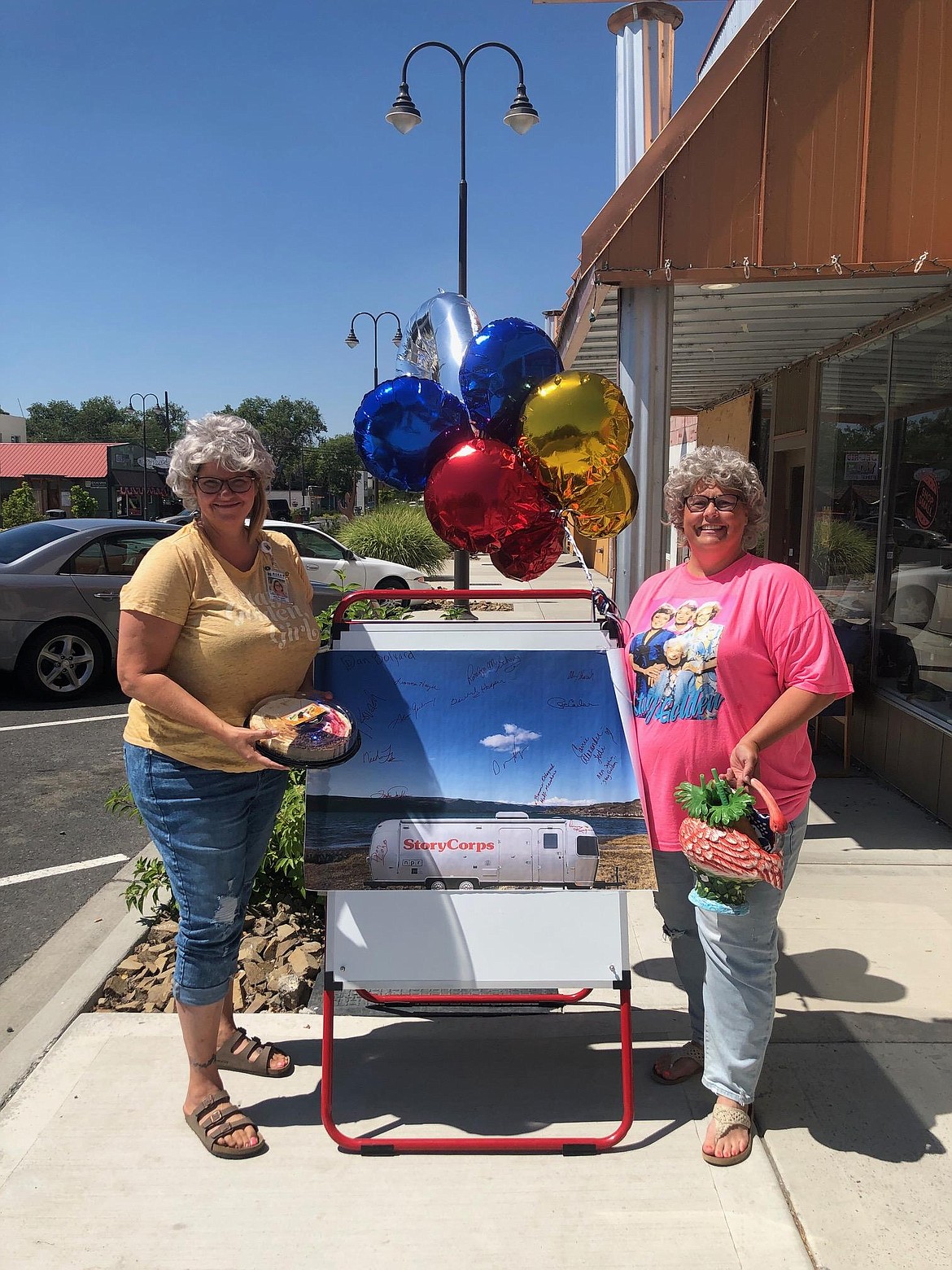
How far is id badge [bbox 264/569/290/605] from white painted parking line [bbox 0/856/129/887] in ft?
9.72

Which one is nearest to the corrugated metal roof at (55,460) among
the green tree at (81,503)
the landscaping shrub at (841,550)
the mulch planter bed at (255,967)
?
the green tree at (81,503)

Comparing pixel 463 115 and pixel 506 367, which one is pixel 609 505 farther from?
pixel 463 115

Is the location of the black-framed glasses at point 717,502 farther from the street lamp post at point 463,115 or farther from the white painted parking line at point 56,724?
the street lamp post at point 463,115

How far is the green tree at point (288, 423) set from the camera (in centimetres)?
10475

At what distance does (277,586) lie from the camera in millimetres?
2539

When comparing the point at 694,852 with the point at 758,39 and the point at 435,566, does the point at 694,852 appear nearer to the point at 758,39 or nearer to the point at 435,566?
the point at 758,39

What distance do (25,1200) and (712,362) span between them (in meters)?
6.84

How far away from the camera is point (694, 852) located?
2203mm

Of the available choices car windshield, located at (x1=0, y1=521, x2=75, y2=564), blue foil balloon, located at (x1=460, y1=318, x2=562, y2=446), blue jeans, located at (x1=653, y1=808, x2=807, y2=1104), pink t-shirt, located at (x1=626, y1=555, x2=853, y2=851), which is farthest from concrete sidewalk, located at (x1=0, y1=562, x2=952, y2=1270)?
car windshield, located at (x1=0, y1=521, x2=75, y2=564)

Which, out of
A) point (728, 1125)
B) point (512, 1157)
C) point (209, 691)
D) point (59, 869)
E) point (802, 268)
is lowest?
point (59, 869)

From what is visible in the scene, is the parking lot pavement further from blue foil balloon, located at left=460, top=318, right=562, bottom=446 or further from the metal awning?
the metal awning

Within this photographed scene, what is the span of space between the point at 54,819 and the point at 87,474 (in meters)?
61.5

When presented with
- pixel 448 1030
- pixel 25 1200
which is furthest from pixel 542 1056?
pixel 25 1200
